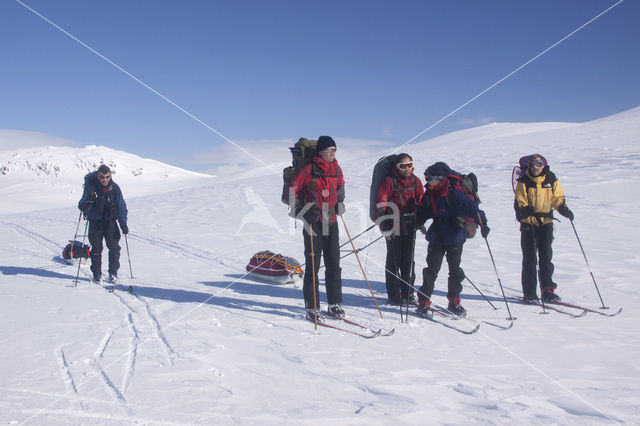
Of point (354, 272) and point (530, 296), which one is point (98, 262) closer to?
point (354, 272)

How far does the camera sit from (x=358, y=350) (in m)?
4.24

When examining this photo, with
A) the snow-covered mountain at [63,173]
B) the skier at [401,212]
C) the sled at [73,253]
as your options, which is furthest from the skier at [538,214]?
the snow-covered mountain at [63,173]

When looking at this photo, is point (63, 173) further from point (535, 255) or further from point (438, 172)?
point (535, 255)

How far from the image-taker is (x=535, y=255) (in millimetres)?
6160

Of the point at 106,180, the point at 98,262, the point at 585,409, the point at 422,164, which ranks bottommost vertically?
the point at 585,409

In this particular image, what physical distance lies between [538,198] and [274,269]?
4.21 metres

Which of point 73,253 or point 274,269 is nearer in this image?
point 274,269

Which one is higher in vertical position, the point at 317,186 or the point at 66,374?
the point at 317,186

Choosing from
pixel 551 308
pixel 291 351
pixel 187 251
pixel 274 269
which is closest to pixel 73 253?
pixel 187 251

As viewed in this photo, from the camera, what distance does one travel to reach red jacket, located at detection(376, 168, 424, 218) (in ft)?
18.7

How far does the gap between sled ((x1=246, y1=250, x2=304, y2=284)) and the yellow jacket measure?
11.5 feet

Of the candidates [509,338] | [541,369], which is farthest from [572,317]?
[541,369]

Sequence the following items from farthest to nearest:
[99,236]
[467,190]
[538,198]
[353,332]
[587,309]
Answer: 1. [99,236]
2. [538,198]
3. [587,309]
4. [467,190]
5. [353,332]

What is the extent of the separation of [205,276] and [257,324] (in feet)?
11.4
